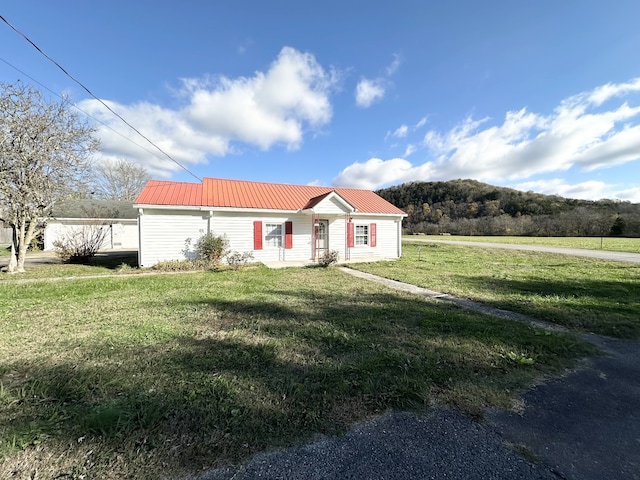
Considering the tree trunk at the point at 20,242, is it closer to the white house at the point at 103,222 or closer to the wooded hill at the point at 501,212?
the white house at the point at 103,222

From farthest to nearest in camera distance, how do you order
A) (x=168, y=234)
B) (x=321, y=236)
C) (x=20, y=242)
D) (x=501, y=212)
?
(x=501, y=212)
(x=321, y=236)
(x=168, y=234)
(x=20, y=242)

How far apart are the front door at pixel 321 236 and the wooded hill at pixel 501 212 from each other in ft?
126

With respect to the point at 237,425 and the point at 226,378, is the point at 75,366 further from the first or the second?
the point at 237,425

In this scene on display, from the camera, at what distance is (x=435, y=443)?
2217 mm

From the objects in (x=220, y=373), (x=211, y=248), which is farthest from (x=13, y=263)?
(x=220, y=373)

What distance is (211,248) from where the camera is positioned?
12.0m

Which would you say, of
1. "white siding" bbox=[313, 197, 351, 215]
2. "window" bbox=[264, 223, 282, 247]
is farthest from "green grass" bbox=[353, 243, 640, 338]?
"window" bbox=[264, 223, 282, 247]

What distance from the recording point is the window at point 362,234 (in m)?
15.7

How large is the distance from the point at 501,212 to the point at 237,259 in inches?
2158

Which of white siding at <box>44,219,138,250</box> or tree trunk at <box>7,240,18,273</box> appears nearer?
tree trunk at <box>7,240,18,273</box>

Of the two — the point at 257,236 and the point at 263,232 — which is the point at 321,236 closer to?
the point at 263,232

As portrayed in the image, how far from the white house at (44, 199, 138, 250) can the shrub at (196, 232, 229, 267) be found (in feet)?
37.5

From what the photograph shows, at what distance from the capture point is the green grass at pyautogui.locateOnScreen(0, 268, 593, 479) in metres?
2.16

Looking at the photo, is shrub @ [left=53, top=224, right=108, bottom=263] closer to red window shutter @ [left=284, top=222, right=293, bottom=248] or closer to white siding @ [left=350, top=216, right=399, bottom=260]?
red window shutter @ [left=284, top=222, right=293, bottom=248]
